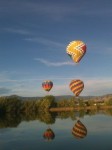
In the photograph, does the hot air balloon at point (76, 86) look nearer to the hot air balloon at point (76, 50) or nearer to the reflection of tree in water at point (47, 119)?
the reflection of tree in water at point (47, 119)

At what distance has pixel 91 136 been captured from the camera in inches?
1138

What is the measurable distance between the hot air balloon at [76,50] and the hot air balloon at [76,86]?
50.4 feet

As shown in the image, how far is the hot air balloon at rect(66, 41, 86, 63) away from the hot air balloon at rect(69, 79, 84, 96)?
605 inches

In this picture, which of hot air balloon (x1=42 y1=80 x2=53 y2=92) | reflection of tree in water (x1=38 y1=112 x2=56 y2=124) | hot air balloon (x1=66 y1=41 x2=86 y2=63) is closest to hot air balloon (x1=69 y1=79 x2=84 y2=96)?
hot air balloon (x1=42 y1=80 x2=53 y2=92)

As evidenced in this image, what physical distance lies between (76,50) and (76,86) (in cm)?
1654

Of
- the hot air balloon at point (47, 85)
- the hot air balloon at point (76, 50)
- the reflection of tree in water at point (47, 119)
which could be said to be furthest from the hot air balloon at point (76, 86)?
the hot air balloon at point (76, 50)

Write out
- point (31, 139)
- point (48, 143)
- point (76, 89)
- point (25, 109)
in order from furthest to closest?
point (25, 109), point (76, 89), point (31, 139), point (48, 143)

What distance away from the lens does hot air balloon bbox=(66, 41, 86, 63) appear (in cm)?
5347

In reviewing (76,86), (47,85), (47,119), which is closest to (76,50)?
(47,119)

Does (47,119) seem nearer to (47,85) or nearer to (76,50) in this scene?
(76,50)

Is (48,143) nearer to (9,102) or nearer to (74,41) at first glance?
(74,41)

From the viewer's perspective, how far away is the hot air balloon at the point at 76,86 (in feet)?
227

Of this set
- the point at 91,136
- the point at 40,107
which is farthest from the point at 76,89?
the point at 91,136

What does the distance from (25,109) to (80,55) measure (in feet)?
89.2
